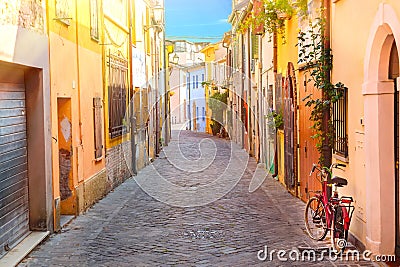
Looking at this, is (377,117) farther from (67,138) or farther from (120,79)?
(120,79)

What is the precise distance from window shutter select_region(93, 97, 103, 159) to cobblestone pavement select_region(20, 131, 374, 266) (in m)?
1.14

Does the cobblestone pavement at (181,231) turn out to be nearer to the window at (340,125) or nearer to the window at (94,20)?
the window at (340,125)

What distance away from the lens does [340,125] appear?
9.67 metres

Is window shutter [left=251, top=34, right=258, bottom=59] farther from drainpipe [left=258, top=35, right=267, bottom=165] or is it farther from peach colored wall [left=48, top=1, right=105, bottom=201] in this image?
peach colored wall [left=48, top=1, right=105, bottom=201]

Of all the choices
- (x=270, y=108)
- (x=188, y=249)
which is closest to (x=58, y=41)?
(x=188, y=249)

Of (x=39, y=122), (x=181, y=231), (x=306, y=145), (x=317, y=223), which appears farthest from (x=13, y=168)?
(x=306, y=145)

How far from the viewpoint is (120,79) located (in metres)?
17.4

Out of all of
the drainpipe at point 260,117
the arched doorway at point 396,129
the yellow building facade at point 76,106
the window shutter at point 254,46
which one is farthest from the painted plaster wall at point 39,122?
the window shutter at point 254,46

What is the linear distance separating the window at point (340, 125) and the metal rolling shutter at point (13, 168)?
4968 mm

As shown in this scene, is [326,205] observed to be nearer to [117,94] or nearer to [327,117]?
[327,117]

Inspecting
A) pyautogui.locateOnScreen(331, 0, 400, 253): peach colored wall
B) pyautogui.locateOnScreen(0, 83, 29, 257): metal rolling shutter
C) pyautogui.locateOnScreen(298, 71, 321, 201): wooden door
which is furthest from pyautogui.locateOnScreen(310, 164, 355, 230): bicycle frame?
pyautogui.locateOnScreen(0, 83, 29, 257): metal rolling shutter

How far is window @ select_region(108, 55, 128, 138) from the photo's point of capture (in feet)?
51.8

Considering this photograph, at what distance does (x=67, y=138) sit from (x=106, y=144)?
373cm

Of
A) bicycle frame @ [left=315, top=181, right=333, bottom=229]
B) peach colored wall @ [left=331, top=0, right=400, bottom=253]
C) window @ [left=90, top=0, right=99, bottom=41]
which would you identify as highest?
window @ [left=90, top=0, right=99, bottom=41]
